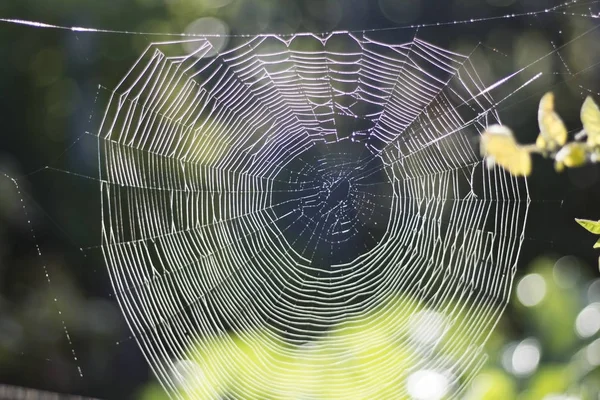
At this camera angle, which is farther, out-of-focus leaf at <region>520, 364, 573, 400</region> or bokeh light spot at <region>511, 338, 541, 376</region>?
bokeh light spot at <region>511, 338, 541, 376</region>

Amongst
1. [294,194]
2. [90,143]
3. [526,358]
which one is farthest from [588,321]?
[90,143]

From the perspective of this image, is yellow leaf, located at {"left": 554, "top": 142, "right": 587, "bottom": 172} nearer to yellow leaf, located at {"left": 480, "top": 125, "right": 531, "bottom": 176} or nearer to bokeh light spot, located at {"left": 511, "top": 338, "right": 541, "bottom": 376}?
yellow leaf, located at {"left": 480, "top": 125, "right": 531, "bottom": 176}

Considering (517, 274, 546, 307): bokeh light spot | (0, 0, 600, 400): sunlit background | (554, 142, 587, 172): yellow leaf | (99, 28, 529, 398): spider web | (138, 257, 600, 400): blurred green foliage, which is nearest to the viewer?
(554, 142, 587, 172): yellow leaf

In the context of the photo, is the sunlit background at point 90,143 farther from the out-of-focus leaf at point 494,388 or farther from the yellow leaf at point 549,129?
the yellow leaf at point 549,129

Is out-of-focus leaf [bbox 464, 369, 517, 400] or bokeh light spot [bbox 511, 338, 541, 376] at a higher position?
bokeh light spot [bbox 511, 338, 541, 376]

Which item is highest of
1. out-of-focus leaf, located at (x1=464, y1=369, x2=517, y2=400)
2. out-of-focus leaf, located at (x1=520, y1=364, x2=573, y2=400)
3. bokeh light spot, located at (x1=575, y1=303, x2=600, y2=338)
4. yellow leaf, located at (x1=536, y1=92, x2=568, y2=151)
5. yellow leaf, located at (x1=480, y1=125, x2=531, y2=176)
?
yellow leaf, located at (x1=536, y1=92, x2=568, y2=151)

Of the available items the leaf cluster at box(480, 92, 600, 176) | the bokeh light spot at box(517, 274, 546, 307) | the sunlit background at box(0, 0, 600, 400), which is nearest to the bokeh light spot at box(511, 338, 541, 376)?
the bokeh light spot at box(517, 274, 546, 307)
